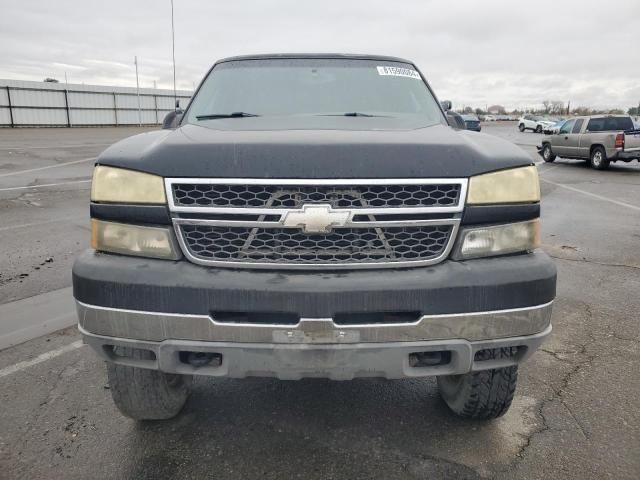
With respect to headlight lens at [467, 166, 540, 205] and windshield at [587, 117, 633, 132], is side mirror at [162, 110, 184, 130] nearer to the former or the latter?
headlight lens at [467, 166, 540, 205]

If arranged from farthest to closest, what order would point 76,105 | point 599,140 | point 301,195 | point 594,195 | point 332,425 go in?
point 76,105, point 599,140, point 594,195, point 332,425, point 301,195

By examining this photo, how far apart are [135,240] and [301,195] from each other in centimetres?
71

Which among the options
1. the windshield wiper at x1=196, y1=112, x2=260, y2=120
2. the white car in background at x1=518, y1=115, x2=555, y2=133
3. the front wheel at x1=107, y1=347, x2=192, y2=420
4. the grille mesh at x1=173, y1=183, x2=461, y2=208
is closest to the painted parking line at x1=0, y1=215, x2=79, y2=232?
the windshield wiper at x1=196, y1=112, x2=260, y2=120

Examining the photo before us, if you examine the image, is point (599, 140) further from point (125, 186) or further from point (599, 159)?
point (125, 186)

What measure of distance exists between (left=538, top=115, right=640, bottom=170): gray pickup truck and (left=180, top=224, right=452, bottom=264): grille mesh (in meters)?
16.4

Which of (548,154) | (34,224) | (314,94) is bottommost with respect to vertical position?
(34,224)

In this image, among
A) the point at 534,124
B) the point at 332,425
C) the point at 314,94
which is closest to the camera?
the point at 332,425

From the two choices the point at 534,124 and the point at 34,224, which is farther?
the point at 534,124

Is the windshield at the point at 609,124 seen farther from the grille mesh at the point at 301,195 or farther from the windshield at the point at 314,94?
the grille mesh at the point at 301,195

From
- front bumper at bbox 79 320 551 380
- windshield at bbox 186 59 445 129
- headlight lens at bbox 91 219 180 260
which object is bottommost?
front bumper at bbox 79 320 551 380

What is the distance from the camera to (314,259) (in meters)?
2.09

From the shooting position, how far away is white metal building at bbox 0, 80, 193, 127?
3678 centimetres

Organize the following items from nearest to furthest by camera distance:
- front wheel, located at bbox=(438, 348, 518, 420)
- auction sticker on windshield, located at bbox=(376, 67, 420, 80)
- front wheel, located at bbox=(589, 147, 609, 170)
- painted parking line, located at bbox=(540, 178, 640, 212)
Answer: front wheel, located at bbox=(438, 348, 518, 420) → auction sticker on windshield, located at bbox=(376, 67, 420, 80) → painted parking line, located at bbox=(540, 178, 640, 212) → front wheel, located at bbox=(589, 147, 609, 170)

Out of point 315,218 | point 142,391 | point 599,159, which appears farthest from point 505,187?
point 599,159
